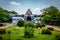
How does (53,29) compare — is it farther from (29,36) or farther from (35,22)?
(29,36)

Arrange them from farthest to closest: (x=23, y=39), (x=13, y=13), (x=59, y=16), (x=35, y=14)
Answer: (x=59, y=16), (x=13, y=13), (x=35, y=14), (x=23, y=39)

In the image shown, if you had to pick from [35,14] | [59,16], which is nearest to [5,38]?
[35,14]

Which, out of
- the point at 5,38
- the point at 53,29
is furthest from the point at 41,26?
the point at 5,38

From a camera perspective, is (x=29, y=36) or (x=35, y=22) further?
(x=35, y=22)

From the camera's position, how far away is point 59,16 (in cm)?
1406

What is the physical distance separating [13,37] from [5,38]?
0.44 m

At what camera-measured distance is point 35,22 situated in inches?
476

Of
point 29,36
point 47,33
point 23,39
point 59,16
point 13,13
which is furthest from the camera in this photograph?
point 59,16

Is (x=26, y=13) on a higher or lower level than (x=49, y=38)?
higher

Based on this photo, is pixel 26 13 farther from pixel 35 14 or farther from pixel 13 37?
pixel 13 37

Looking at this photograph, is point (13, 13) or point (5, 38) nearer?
point (5, 38)

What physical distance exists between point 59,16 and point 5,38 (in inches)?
255

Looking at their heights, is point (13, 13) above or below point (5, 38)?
above

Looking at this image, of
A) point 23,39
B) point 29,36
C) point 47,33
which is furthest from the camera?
point 47,33
